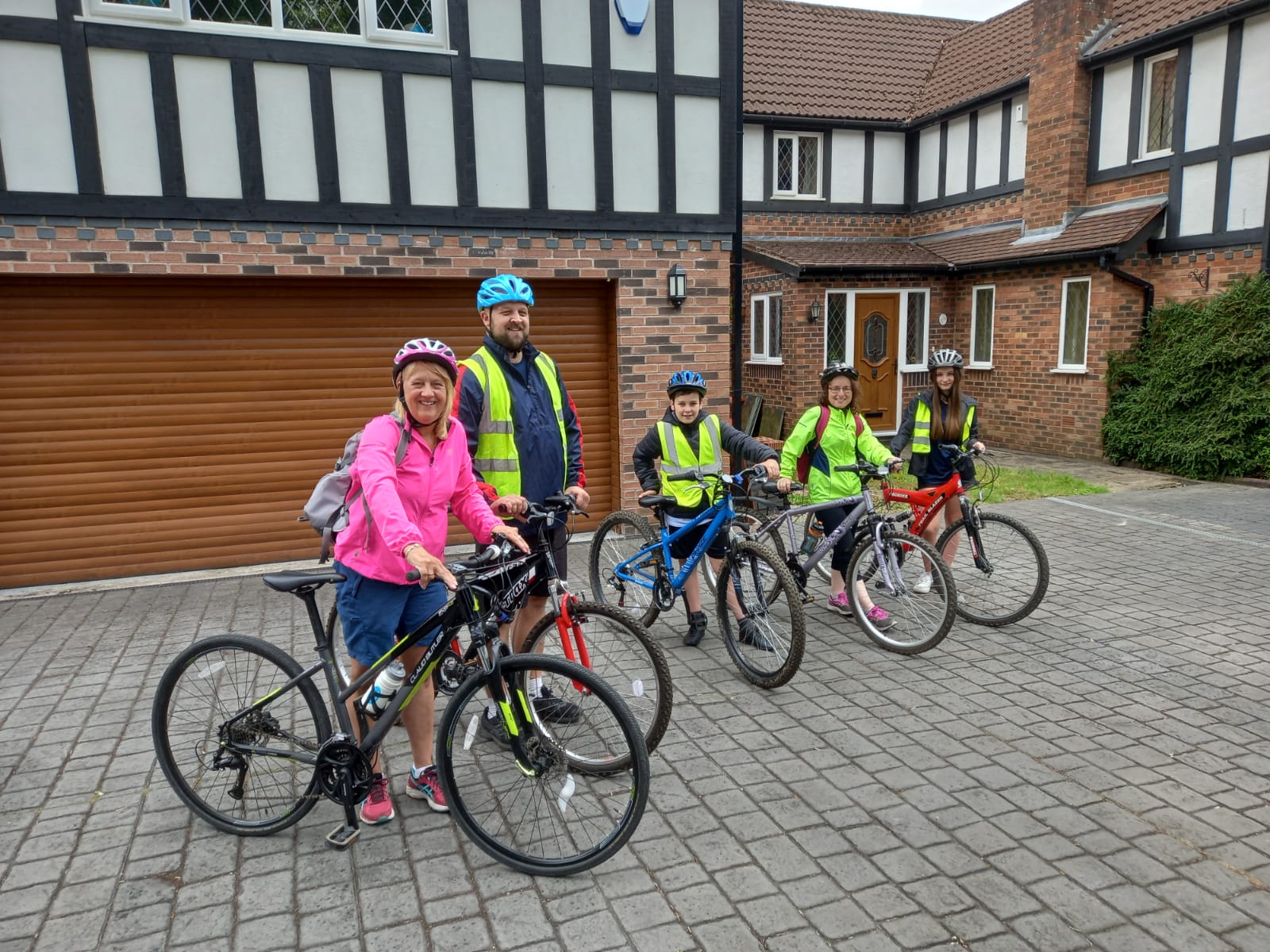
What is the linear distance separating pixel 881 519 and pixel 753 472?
89 centimetres

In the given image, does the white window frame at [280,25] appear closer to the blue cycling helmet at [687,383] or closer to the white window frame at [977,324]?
the blue cycling helmet at [687,383]

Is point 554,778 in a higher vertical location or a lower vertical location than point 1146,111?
lower

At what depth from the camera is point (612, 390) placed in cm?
840

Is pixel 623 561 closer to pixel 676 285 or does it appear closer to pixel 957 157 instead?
pixel 676 285

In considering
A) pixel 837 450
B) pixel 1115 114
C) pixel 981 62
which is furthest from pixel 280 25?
pixel 981 62

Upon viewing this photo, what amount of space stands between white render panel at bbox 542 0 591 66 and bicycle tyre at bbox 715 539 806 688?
5.07m

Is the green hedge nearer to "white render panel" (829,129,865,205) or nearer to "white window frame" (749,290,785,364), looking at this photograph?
"white window frame" (749,290,785,364)

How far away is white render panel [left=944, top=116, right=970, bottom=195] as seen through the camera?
1603 cm

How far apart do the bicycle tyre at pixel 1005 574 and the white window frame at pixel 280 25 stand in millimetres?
5733

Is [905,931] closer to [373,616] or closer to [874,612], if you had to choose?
[373,616]

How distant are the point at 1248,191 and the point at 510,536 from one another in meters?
12.3

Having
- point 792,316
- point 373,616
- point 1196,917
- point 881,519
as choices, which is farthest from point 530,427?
point 792,316

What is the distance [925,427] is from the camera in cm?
586

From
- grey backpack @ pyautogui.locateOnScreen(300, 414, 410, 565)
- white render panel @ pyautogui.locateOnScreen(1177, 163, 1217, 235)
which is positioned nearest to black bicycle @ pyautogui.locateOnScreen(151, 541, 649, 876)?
grey backpack @ pyautogui.locateOnScreen(300, 414, 410, 565)
